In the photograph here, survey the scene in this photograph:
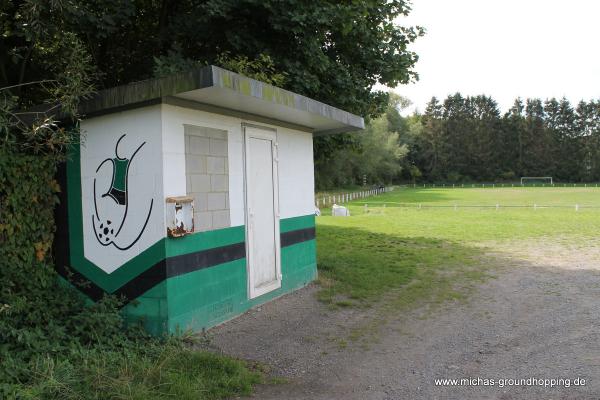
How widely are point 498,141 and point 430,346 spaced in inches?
3673

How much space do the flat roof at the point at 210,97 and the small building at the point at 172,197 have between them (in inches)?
0.5

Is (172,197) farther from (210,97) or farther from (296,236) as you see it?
(296,236)

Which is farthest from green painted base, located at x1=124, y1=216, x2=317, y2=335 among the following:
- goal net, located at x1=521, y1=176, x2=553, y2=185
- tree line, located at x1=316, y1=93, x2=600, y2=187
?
goal net, located at x1=521, y1=176, x2=553, y2=185

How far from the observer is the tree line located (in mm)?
86062

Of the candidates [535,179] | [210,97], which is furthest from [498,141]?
[210,97]

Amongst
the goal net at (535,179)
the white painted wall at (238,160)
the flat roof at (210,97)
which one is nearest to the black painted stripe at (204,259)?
the white painted wall at (238,160)

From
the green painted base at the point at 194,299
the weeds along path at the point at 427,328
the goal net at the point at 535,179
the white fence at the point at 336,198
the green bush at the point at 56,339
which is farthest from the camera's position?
the goal net at the point at 535,179

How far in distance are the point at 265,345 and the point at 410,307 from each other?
280 cm

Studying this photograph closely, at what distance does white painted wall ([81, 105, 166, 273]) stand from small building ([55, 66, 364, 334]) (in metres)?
0.01

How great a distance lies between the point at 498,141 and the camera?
90.9 m

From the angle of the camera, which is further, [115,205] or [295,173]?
[295,173]

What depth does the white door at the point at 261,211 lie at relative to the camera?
6.90 m

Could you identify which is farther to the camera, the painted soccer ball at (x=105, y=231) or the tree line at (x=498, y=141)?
the tree line at (x=498, y=141)

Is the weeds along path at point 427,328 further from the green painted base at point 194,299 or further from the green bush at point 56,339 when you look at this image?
the green bush at point 56,339
